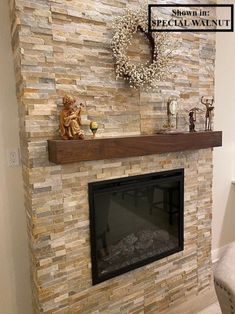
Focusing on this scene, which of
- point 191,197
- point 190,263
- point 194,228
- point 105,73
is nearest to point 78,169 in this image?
point 105,73

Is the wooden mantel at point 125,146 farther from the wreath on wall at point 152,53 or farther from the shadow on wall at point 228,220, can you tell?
the shadow on wall at point 228,220

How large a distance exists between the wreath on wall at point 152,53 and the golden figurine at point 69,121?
17.0 inches

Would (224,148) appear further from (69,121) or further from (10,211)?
(10,211)

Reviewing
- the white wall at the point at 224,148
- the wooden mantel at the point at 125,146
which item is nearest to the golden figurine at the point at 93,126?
the wooden mantel at the point at 125,146

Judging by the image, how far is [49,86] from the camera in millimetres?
1558

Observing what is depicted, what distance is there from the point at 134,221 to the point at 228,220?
58.1 inches

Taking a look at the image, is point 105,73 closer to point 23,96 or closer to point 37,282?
point 23,96

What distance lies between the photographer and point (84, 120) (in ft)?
5.62

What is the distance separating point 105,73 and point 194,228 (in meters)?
1.52

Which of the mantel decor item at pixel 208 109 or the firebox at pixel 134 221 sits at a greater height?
the mantel decor item at pixel 208 109

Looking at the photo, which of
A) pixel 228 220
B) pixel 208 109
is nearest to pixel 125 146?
pixel 208 109

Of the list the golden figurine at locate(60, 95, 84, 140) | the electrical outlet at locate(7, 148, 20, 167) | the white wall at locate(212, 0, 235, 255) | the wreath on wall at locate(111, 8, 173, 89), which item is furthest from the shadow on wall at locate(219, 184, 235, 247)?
the electrical outlet at locate(7, 148, 20, 167)

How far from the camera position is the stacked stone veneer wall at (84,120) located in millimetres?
1523

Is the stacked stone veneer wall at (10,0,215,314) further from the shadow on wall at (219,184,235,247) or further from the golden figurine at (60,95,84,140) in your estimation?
the shadow on wall at (219,184,235,247)
